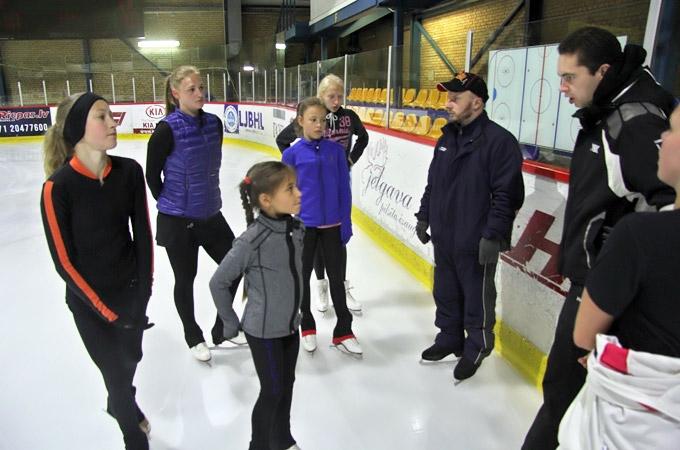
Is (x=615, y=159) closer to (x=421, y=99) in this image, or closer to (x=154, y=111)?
(x=421, y=99)

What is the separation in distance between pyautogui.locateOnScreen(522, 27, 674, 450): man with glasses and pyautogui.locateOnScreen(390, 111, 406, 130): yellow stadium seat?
3399 millimetres

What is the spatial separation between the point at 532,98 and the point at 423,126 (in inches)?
64.6

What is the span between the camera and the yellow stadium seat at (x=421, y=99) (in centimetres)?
502

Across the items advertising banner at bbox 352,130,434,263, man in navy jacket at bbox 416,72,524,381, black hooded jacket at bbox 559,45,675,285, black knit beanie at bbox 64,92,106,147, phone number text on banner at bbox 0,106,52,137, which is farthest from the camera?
phone number text on banner at bbox 0,106,52,137

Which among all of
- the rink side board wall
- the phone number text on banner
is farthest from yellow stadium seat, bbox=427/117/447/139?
the phone number text on banner

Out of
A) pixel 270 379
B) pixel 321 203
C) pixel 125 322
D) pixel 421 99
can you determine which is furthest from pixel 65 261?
pixel 421 99

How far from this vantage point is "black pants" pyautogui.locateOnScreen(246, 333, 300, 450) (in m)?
1.70

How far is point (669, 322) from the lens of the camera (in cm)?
93

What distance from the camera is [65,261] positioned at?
157cm

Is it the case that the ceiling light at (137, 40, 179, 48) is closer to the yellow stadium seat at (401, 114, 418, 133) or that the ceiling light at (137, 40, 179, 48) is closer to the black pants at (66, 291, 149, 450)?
the yellow stadium seat at (401, 114, 418, 133)

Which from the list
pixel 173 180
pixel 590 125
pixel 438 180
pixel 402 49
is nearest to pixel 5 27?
pixel 402 49

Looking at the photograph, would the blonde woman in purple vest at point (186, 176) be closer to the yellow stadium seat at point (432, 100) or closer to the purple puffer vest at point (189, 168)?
the purple puffer vest at point (189, 168)

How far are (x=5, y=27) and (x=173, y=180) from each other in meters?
13.1

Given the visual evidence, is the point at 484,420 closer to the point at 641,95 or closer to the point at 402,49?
the point at 641,95
